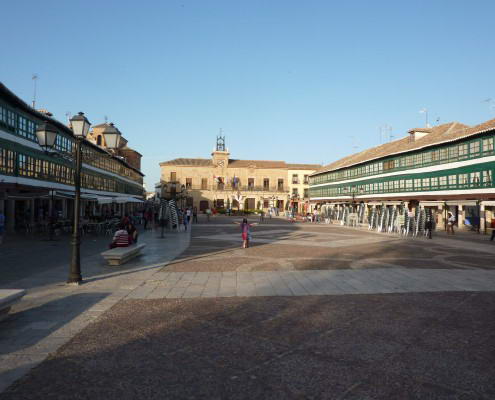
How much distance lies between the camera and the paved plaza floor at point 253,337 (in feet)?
11.1

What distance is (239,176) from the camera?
70750 mm

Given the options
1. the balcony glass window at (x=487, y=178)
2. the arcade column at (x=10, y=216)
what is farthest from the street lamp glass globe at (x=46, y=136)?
the balcony glass window at (x=487, y=178)

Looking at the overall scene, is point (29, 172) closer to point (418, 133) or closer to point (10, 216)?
point (10, 216)

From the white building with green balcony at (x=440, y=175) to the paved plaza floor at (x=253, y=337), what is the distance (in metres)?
20.9

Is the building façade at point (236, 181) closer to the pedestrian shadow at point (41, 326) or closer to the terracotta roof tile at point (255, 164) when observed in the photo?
the terracotta roof tile at point (255, 164)

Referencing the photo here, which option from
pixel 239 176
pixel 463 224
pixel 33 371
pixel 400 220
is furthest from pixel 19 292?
pixel 239 176

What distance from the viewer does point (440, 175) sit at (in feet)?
100.0

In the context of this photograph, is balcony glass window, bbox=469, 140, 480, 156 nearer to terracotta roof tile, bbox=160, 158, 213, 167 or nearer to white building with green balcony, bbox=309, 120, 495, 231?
white building with green balcony, bbox=309, 120, 495, 231

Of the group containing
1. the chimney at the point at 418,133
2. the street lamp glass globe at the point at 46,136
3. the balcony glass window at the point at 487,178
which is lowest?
the street lamp glass globe at the point at 46,136

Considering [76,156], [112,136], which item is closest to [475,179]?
[112,136]

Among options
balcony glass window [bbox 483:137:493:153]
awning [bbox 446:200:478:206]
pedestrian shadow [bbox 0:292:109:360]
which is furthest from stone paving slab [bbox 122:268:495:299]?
awning [bbox 446:200:478:206]

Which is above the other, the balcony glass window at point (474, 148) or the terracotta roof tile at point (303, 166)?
the terracotta roof tile at point (303, 166)

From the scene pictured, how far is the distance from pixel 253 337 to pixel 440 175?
31.3 metres

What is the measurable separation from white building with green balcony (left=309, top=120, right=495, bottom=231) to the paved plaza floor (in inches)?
823
